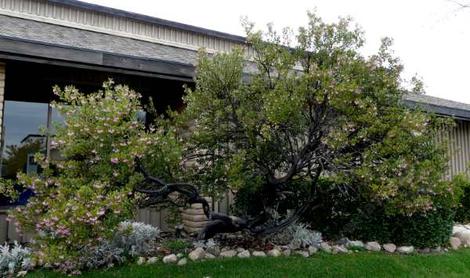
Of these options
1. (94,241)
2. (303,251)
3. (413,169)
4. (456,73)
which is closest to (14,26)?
(94,241)

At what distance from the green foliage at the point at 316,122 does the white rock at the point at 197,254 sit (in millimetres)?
881

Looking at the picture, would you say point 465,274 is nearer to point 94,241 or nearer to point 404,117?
point 404,117

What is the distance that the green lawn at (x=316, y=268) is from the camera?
4.76 meters

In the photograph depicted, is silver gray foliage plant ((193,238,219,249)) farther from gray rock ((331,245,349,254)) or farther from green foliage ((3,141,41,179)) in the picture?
green foliage ((3,141,41,179))

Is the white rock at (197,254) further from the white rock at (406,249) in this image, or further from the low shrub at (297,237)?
the white rock at (406,249)

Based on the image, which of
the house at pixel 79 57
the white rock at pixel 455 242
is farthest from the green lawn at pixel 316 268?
the house at pixel 79 57

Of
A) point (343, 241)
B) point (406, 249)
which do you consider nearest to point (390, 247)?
point (406, 249)

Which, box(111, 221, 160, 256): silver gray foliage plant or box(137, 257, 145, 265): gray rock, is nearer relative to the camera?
box(137, 257, 145, 265): gray rock

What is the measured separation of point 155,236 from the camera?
596 centimetres

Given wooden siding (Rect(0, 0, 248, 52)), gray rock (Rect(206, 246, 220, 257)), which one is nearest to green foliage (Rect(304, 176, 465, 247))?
gray rock (Rect(206, 246, 220, 257))

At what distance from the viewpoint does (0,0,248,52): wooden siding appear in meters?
8.42

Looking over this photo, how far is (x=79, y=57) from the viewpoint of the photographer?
5.61 metres

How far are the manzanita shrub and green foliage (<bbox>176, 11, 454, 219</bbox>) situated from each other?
117cm

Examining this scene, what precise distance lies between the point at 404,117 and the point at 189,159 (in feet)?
9.22
